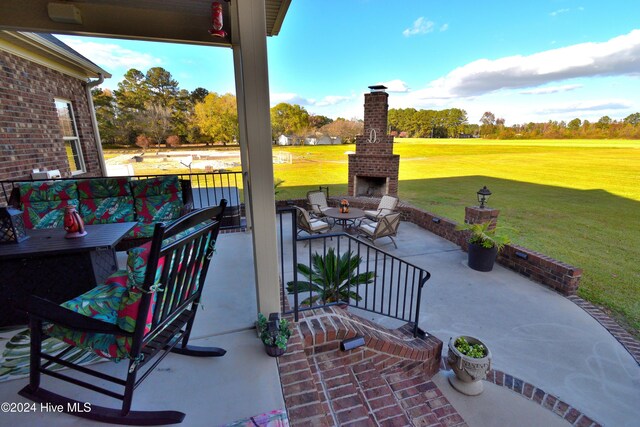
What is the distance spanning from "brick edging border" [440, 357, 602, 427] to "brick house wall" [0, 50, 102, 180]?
643 centimetres

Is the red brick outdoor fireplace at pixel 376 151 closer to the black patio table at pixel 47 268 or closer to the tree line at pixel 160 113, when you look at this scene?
the black patio table at pixel 47 268

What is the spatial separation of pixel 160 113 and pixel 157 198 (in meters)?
14.8

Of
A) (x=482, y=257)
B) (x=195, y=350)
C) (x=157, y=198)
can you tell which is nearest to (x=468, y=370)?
(x=195, y=350)

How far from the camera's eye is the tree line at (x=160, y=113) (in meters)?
14.5

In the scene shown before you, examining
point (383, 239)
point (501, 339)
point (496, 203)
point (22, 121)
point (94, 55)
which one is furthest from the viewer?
point (94, 55)

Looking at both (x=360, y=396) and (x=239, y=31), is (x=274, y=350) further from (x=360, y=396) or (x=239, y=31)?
(x=239, y=31)

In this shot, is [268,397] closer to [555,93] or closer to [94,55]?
[94,55]

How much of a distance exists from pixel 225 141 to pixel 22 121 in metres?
13.6

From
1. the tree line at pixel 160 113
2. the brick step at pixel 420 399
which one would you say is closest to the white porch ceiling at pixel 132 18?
the brick step at pixel 420 399

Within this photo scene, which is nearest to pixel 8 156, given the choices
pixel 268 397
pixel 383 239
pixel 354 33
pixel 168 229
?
pixel 168 229

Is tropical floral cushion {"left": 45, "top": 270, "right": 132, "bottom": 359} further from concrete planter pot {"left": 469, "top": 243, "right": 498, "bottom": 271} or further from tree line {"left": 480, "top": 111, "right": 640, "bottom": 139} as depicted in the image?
tree line {"left": 480, "top": 111, "right": 640, "bottom": 139}

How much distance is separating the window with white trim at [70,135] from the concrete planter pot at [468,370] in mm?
7104

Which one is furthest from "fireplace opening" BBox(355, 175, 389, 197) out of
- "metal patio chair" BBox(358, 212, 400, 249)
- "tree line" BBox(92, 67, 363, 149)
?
"tree line" BBox(92, 67, 363, 149)

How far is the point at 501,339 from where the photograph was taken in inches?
119
